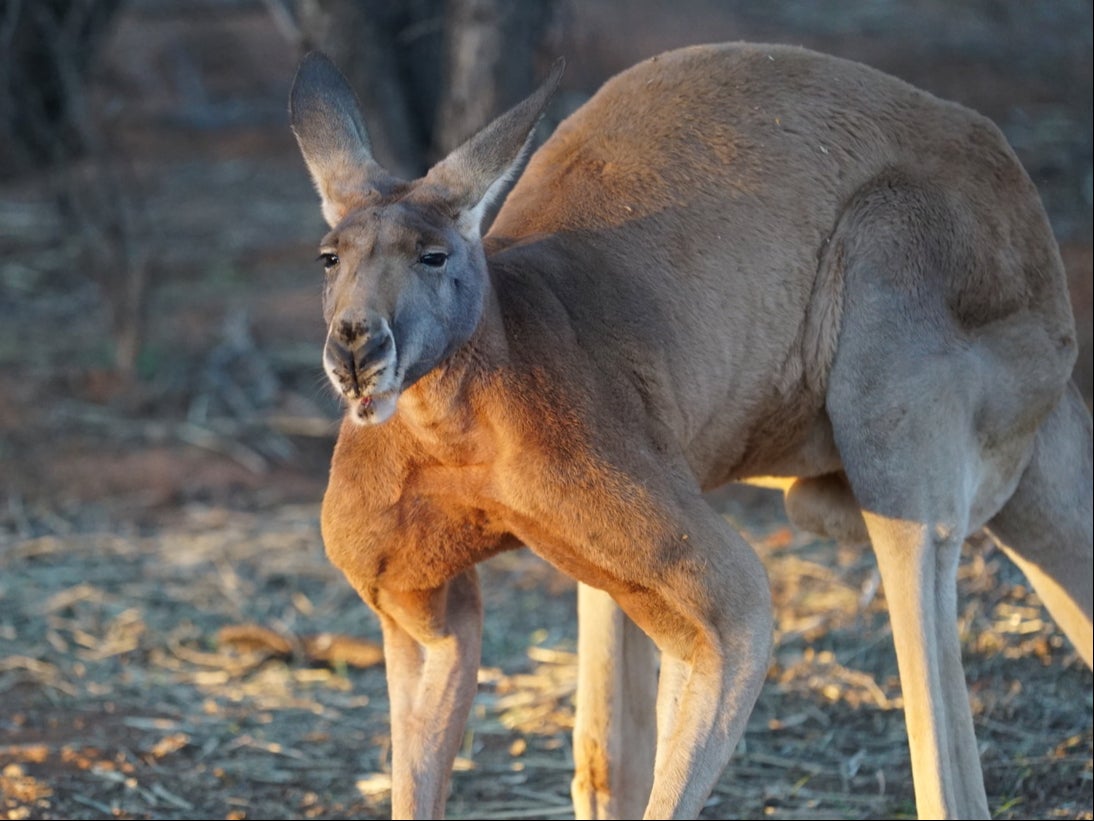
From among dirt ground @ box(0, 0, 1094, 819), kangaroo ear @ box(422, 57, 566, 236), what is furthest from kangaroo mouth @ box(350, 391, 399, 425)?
dirt ground @ box(0, 0, 1094, 819)

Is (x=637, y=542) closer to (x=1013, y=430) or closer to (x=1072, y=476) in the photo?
(x=1013, y=430)

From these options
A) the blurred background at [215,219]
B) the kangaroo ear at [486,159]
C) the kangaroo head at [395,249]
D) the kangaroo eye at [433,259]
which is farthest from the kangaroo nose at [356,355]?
the blurred background at [215,219]

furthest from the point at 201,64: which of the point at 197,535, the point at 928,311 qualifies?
the point at 928,311

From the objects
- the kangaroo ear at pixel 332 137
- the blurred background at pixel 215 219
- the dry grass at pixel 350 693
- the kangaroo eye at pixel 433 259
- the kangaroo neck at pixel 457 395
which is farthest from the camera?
the blurred background at pixel 215 219

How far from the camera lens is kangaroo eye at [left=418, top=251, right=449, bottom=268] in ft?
11.2

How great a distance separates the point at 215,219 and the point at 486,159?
9.56 meters

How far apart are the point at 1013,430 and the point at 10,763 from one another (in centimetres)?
301

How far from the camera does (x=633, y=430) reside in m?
3.66

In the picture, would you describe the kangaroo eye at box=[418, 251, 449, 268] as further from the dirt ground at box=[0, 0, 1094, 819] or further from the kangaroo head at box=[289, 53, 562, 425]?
the dirt ground at box=[0, 0, 1094, 819]

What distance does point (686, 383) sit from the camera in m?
3.92

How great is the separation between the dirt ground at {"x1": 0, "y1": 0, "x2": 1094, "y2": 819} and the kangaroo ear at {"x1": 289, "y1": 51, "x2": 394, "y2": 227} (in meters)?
2.01

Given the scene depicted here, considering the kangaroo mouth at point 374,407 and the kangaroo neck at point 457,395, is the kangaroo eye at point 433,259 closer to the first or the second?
the kangaroo neck at point 457,395

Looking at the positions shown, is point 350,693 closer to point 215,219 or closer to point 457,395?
point 457,395

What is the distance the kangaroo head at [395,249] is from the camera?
10.5 feet
